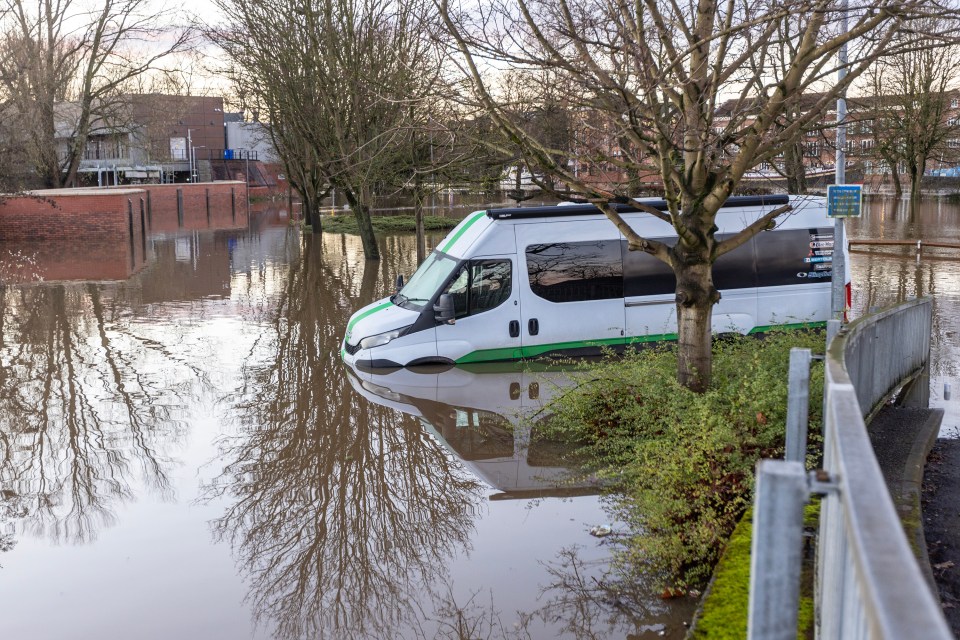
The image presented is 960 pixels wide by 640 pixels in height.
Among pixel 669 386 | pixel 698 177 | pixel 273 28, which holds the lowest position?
pixel 669 386

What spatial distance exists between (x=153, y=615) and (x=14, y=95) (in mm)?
40746

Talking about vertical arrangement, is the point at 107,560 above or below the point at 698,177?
below

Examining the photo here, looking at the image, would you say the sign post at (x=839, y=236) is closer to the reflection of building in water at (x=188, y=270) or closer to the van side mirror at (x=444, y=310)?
the van side mirror at (x=444, y=310)

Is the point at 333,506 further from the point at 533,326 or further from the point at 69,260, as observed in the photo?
the point at 69,260

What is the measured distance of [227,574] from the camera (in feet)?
21.6

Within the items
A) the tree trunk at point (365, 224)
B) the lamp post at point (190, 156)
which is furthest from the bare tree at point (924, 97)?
the lamp post at point (190, 156)

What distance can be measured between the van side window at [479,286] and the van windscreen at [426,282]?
7.3 inches

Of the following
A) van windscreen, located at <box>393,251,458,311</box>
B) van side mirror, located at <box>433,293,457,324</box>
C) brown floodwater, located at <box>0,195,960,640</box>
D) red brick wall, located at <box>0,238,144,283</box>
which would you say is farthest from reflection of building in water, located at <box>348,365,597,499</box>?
red brick wall, located at <box>0,238,144,283</box>

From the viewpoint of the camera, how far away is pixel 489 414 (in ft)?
35.7

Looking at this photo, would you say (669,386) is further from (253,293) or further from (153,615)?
(253,293)

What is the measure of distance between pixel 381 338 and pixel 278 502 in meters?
5.05

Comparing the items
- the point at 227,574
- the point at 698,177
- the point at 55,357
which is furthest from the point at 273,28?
the point at 227,574

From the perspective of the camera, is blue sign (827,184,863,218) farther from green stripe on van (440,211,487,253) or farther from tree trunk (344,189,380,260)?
tree trunk (344,189,380,260)

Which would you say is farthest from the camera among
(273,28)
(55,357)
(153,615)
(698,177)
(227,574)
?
(273,28)
